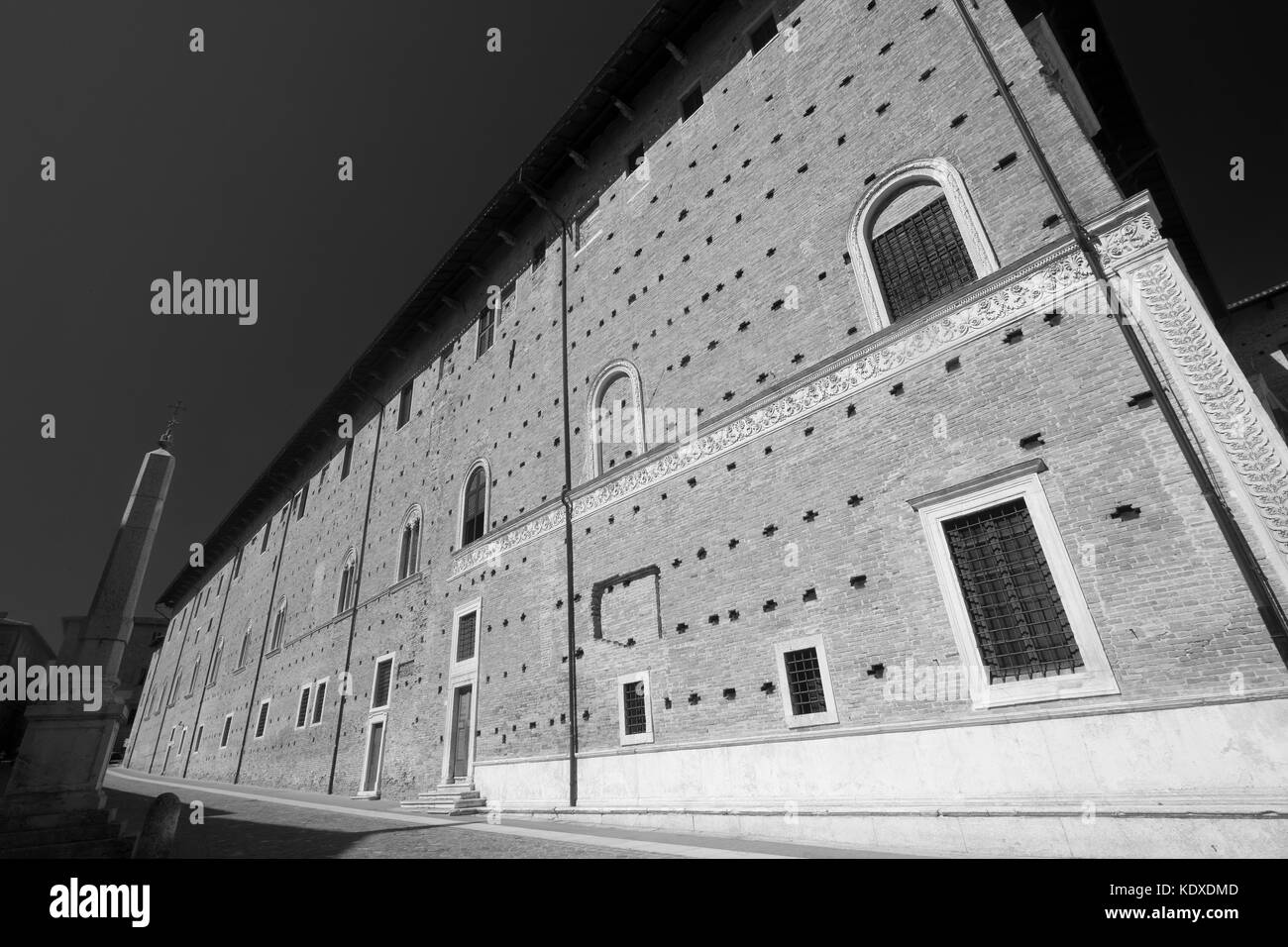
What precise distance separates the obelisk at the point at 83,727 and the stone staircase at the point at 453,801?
21.6ft

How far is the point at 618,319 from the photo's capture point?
13.0m

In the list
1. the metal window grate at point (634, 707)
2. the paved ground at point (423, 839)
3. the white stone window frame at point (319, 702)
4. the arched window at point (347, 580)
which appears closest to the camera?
the paved ground at point (423, 839)

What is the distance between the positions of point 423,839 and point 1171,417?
31.5ft

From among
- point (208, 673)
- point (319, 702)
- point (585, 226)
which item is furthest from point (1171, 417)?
point (208, 673)

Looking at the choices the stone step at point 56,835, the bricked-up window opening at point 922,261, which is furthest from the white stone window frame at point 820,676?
the stone step at point 56,835

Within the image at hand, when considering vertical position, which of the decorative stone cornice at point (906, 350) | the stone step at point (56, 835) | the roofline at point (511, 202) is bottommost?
the stone step at point (56, 835)

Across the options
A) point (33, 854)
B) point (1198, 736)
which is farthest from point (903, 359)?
point (33, 854)

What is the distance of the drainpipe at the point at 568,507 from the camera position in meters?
10.6

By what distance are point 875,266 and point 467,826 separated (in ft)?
34.4

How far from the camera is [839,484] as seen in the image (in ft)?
26.3

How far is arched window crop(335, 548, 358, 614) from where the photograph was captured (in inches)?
845

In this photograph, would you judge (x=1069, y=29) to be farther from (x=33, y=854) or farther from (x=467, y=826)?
(x=33, y=854)

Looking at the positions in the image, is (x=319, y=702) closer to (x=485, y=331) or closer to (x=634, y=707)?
(x=485, y=331)

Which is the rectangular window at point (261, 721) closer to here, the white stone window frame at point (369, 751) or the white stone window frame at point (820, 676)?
the white stone window frame at point (369, 751)
